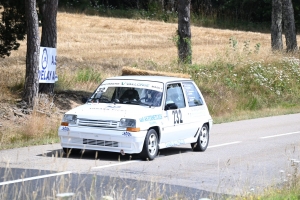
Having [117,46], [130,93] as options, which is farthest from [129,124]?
[117,46]

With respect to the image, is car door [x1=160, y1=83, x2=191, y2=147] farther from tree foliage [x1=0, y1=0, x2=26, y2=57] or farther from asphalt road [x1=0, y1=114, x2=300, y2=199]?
tree foliage [x1=0, y1=0, x2=26, y2=57]

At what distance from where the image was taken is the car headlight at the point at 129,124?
13922mm

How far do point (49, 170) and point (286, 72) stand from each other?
2150 centimetres

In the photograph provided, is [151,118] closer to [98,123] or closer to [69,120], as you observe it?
[98,123]

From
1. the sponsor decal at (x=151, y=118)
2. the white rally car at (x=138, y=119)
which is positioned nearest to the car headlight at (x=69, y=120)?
the white rally car at (x=138, y=119)

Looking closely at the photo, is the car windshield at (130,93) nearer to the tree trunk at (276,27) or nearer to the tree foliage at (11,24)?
the tree foliage at (11,24)

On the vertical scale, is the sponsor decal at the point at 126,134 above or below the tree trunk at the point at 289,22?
below

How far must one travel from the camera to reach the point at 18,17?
2205 centimetres

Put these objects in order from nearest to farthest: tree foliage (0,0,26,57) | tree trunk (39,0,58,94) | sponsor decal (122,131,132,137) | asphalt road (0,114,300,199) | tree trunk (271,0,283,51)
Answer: asphalt road (0,114,300,199), sponsor decal (122,131,132,137), tree foliage (0,0,26,57), tree trunk (39,0,58,94), tree trunk (271,0,283,51)

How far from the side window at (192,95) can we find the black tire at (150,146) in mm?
2010

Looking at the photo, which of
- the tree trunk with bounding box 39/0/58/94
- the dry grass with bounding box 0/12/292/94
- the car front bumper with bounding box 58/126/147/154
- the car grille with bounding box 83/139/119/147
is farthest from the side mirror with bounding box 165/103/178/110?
the tree trunk with bounding box 39/0/58/94

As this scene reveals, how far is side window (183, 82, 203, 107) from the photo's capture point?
53.9 ft

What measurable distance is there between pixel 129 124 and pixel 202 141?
121 inches

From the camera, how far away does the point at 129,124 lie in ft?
45.8
